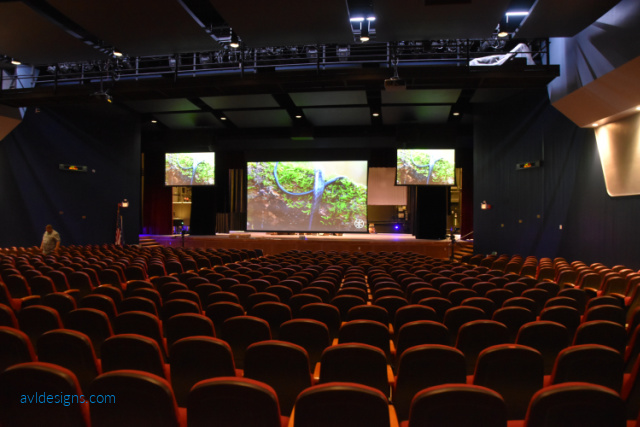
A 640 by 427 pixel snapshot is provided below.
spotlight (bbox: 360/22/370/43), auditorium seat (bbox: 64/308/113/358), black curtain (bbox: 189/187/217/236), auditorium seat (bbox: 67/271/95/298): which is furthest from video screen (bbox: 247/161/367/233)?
auditorium seat (bbox: 64/308/113/358)

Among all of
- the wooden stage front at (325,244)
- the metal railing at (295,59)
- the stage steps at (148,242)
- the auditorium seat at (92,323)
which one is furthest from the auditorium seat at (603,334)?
the stage steps at (148,242)

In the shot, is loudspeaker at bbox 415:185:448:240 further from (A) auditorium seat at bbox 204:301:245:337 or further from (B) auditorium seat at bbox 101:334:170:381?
(B) auditorium seat at bbox 101:334:170:381

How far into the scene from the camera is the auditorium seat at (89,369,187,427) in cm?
173

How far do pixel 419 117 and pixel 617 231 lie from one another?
8548mm

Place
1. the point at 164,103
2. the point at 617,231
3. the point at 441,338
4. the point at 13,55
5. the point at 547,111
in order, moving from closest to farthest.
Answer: the point at 441,338 → the point at 617,231 → the point at 13,55 → the point at 547,111 → the point at 164,103

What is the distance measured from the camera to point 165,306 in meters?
4.11

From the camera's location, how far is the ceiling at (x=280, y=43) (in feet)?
27.6

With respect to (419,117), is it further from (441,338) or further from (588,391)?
(588,391)

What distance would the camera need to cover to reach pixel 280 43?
33.2 ft

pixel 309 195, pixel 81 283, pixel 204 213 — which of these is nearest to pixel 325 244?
pixel 309 195

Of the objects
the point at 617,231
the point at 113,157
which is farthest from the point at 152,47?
the point at 617,231

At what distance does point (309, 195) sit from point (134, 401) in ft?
59.8

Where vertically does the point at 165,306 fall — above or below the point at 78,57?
below

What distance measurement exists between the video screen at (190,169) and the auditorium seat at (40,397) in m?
17.6
